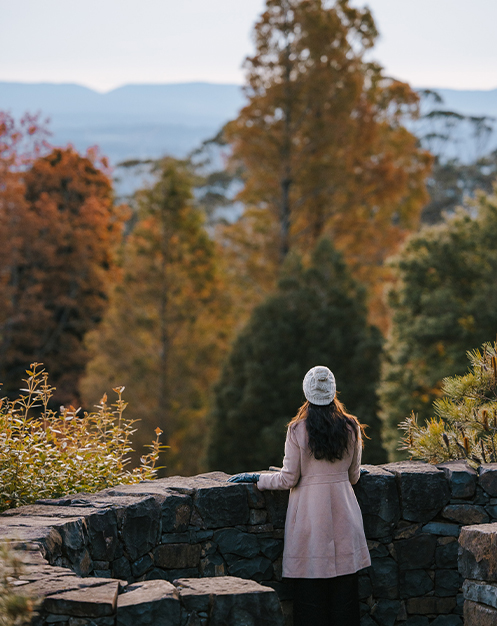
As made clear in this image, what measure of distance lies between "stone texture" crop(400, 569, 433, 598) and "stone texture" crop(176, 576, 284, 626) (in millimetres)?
1733

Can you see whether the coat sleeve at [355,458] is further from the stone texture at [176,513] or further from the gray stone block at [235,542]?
the stone texture at [176,513]

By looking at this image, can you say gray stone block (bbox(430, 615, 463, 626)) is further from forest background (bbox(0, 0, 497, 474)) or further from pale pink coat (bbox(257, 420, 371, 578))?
forest background (bbox(0, 0, 497, 474))

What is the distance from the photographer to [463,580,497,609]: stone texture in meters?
3.33

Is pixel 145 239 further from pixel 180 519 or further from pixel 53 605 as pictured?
pixel 53 605

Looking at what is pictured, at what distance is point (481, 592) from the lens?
3.39 meters

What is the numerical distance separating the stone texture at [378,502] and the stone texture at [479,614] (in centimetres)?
70

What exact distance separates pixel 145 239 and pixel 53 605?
16.0 m

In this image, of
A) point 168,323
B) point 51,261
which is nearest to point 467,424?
point 168,323

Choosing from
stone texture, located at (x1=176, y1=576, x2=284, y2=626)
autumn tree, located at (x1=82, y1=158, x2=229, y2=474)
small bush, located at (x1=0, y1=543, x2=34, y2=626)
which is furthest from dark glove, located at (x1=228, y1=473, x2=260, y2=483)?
autumn tree, located at (x1=82, y1=158, x2=229, y2=474)

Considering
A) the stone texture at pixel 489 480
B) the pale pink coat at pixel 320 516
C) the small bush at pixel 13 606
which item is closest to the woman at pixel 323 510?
the pale pink coat at pixel 320 516

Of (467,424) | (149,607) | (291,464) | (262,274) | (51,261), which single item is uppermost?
(51,261)

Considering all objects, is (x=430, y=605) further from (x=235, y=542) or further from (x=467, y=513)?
(x=235, y=542)

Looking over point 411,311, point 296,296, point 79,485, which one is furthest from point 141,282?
point 79,485

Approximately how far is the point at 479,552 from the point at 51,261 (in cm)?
1898
